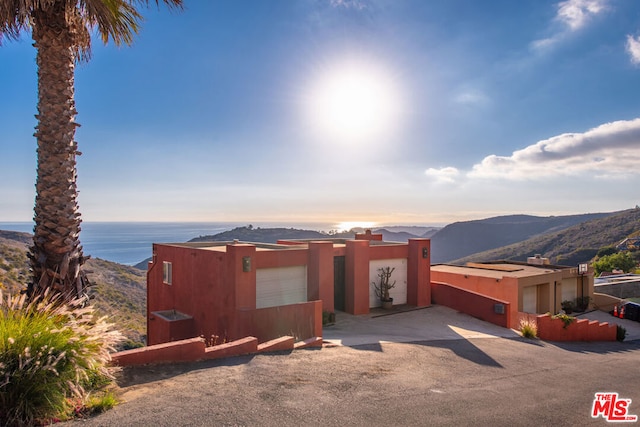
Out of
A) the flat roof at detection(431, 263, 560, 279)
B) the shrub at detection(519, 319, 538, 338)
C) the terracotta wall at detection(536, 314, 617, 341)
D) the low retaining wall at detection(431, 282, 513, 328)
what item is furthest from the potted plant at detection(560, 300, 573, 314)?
the shrub at detection(519, 319, 538, 338)

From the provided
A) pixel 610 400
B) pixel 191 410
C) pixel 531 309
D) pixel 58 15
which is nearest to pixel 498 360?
pixel 610 400

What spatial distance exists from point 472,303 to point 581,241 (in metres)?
83.6

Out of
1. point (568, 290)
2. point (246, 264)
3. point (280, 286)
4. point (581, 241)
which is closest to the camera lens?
point (246, 264)

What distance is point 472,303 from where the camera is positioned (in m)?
19.5

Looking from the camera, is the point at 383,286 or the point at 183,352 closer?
the point at 183,352

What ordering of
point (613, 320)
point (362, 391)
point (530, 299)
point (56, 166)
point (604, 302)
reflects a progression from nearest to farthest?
point (362, 391) < point (56, 166) < point (530, 299) < point (613, 320) < point (604, 302)

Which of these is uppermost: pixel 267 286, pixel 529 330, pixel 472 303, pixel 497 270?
pixel 267 286

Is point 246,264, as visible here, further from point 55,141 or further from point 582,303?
point 582,303

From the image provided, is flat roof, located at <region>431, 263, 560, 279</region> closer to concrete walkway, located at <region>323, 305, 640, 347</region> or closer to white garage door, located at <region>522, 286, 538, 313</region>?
white garage door, located at <region>522, 286, 538, 313</region>

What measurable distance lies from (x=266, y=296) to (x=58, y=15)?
11.5 meters

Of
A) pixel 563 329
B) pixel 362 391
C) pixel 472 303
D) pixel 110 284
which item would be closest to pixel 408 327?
pixel 472 303

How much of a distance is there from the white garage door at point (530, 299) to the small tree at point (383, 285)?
31.0 ft

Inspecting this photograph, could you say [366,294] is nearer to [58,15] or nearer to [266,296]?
[266,296]

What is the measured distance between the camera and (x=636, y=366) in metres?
12.2
